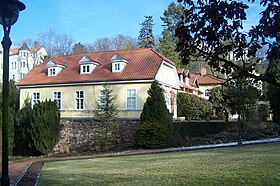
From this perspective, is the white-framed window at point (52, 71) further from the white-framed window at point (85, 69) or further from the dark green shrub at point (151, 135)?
the dark green shrub at point (151, 135)

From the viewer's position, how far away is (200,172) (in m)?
9.19

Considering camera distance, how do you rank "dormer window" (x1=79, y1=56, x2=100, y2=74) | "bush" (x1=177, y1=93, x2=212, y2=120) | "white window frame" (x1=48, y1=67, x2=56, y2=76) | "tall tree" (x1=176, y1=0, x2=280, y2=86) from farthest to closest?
"bush" (x1=177, y1=93, x2=212, y2=120), "white window frame" (x1=48, y1=67, x2=56, y2=76), "dormer window" (x1=79, y1=56, x2=100, y2=74), "tall tree" (x1=176, y1=0, x2=280, y2=86)

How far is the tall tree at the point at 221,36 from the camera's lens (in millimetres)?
3338

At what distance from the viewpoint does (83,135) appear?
2716 cm

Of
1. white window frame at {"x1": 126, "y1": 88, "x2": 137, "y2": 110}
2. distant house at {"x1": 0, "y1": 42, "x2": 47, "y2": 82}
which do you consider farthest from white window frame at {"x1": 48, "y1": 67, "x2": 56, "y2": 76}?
distant house at {"x1": 0, "y1": 42, "x2": 47, "y2": 82}

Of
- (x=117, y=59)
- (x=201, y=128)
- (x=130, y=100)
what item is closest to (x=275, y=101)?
(x=201, y=128)

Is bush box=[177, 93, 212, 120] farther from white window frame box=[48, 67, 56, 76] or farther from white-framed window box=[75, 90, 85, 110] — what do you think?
white window frame box=[48, 67, 56, 76]

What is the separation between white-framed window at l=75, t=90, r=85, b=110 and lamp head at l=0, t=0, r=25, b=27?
26301mm

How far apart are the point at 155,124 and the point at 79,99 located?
37.8 feet

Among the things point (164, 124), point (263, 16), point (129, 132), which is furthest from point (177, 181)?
point (129, 132)

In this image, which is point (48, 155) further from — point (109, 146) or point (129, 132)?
point (129, 132)

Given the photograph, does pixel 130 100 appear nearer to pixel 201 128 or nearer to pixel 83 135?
pixel 83 135

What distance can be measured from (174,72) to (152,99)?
1150 centimetres

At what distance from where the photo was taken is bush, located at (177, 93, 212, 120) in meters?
35.0
